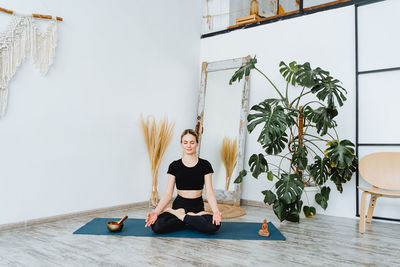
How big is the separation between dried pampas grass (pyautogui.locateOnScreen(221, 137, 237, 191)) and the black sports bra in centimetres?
144

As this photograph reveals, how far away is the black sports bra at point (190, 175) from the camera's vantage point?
2.95 meters

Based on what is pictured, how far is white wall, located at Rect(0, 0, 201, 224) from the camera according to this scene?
9.87 ft

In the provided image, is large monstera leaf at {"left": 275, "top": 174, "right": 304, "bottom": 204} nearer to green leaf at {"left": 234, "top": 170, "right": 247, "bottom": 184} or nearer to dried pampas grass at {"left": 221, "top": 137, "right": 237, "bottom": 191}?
green leaf at {"left": 234, "top": 170, "right": 247, "bottom": 184}

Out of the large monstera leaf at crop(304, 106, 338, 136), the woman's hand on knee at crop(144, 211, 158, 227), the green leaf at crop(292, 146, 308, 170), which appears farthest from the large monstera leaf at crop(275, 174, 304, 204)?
the woman's hand on knee at crop(144, 211, 158, 227)

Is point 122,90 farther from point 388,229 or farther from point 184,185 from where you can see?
point 388,229

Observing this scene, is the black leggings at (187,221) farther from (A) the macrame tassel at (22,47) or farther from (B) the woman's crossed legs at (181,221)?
(A) the macrame tassel at (22,47)

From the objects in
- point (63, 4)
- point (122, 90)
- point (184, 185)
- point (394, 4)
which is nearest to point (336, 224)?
point (184, 185)

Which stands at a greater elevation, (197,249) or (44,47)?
(44,47)

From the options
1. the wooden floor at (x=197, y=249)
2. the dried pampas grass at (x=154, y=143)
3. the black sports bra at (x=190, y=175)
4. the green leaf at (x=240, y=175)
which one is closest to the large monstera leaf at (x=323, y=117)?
the green leaf at (x=240, y=175)

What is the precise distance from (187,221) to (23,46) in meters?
2.23

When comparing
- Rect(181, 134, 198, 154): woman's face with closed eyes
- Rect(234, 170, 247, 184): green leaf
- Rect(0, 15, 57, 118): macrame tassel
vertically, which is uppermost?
Rect(0, 15, 57, 118): macrame tassel

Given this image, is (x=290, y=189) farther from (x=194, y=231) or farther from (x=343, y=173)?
(x=194, y=231)

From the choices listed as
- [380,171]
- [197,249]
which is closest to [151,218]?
[197,249]

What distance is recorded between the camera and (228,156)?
175 inches
